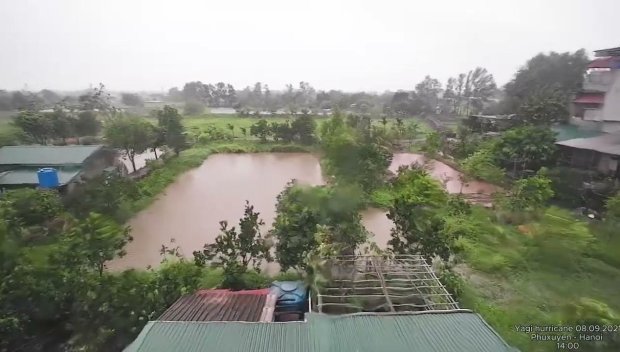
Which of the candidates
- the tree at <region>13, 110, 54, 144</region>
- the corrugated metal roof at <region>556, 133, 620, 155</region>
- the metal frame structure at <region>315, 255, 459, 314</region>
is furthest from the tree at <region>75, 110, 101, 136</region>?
the corrugated metal roof at <region>556, 133, 620, 155</region>

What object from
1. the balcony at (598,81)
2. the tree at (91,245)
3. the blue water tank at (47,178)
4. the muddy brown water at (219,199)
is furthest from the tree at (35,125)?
the balcony at (598,81)

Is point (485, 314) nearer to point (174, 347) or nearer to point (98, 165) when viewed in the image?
point (174, 347)

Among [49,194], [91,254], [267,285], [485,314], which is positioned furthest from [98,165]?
[485,314]

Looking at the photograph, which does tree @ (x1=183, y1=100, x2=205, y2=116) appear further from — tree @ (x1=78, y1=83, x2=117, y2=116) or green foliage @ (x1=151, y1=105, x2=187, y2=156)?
green foliage @ (x1=151, y1=105, x2=187, y2=156)

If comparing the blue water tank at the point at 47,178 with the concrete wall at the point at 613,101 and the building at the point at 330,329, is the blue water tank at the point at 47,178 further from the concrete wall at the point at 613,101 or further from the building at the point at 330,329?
the concrete wall at the point at 613,101

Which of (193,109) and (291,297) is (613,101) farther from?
(193,109)
